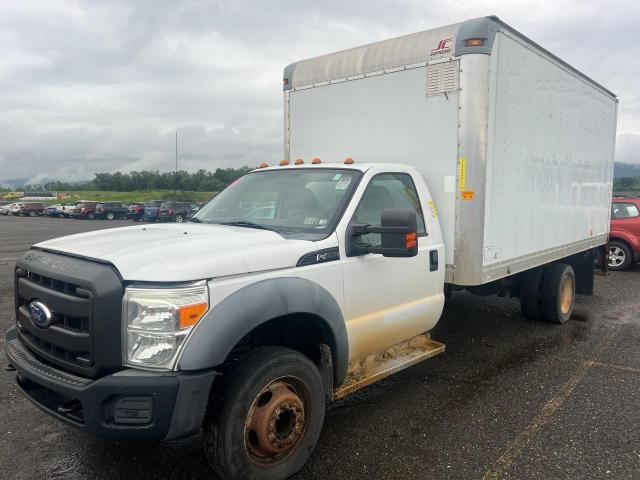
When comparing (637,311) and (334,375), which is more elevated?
(334,375)

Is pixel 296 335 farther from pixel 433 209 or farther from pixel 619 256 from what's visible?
pixel 619 256

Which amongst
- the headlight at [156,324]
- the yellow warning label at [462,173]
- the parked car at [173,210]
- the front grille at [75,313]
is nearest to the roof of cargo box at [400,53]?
the yellow warning label at [462,173]

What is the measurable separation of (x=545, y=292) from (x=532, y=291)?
16 centimetres

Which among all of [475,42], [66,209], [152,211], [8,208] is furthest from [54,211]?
[475,42]

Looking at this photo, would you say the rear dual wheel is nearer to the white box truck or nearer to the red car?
the white box truck

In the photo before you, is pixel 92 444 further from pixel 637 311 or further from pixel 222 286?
pixel 637 311

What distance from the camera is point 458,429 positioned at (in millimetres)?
3914

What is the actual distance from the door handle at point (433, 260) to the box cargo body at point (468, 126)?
0.27 m

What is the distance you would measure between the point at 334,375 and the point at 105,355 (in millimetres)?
1535

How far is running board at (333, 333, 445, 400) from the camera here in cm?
381

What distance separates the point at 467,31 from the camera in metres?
4.58

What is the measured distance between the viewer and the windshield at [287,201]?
12.5 ft

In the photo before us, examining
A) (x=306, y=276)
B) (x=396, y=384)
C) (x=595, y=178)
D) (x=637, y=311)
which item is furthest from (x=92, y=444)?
(x=637, y=311)

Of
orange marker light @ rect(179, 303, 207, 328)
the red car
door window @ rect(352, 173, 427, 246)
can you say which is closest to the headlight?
orange marker light @ rect(179, 303, 207, 328)
